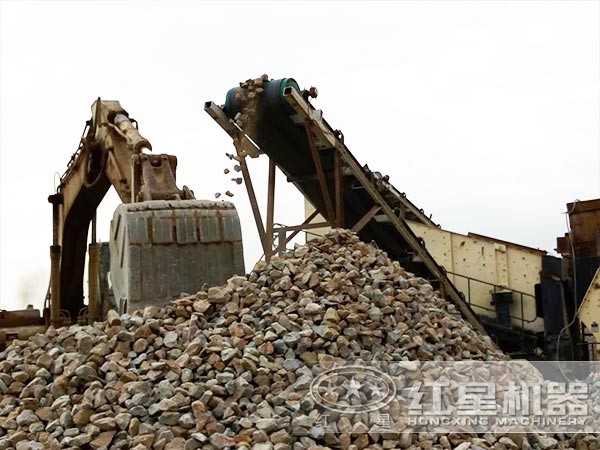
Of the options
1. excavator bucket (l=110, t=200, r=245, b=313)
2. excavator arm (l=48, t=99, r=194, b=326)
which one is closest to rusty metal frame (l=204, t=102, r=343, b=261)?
excavator arm (l=48, t=99, r=194, b=326)

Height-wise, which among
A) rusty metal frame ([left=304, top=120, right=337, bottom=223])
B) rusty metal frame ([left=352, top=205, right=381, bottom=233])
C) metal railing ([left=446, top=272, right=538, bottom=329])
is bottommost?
metal railing ([left=446, top=272, right=538, bottom=329])

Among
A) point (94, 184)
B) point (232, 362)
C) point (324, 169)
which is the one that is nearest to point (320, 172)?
point (324, 169)

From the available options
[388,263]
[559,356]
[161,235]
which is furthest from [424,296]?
[559,356]

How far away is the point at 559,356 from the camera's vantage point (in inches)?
453

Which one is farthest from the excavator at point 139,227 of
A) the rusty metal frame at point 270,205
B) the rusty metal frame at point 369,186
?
the rusty metal frame at point 270,205

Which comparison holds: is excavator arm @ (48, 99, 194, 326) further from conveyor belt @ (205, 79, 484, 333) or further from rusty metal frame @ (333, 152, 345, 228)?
rusty metal frame @ (333, 152, 345, 228)

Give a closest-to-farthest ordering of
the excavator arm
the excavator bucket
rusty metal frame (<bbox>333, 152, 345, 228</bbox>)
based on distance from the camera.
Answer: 1. the excavator bucket
2. the excavator arm
3. rusty metal frame (<bbox>333, 152, 345, 228</bbox>)

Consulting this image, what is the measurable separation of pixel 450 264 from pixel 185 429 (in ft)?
28.7

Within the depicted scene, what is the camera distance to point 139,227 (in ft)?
23.2

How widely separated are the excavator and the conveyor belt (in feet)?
6.70

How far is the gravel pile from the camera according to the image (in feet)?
17.1

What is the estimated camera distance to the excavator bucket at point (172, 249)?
23.2ft

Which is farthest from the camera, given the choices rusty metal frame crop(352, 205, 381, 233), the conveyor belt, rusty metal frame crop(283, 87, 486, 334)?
rusty metal frame crop(352, 205, 381, 233)

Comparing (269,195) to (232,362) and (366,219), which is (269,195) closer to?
(366,219)
